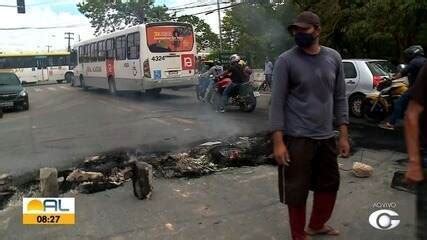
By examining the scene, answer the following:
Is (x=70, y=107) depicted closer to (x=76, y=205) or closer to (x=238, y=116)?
(x=238, y=116)

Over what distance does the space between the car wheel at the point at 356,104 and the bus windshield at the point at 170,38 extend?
8420 millimetres

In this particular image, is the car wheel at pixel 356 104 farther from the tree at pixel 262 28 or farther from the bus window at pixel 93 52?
the bus window at pixel 93 52

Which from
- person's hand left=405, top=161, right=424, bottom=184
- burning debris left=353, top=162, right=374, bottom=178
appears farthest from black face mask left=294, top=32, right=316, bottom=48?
burning debris left=353, top=162, right=374, bottom=178

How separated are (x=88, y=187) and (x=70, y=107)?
12.7 metres

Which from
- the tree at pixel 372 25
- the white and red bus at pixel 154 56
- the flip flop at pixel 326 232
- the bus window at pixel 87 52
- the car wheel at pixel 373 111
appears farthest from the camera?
the bus window at pixel 87 52

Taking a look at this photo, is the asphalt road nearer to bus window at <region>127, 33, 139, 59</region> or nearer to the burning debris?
bus window at <region>127, 33, 139, 59</region>

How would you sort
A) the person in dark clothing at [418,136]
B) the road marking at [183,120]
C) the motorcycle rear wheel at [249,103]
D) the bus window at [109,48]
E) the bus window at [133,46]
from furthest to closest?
1. the bus window at [109,48]
2. the bus window at [133,46]
3. the motorcycle rear wheel at [249,103]
4. the road marking at [183,120]
5. the person in dark clothing at [418,136]

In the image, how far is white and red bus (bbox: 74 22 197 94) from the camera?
18.0 metres

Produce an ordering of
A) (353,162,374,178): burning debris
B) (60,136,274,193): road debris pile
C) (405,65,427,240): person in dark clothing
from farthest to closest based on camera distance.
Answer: (60,136,274,193): road debris pile
(353,162,374,178): burning debris
(405,65,427,240): person in dark clothing

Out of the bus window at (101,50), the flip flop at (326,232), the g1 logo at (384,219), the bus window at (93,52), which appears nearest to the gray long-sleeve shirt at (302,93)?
the flip flop at (326,232)

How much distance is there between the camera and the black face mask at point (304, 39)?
3600mm

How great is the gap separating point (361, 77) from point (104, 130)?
6343 mm

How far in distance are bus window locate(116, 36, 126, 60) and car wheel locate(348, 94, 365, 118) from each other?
10.5 m

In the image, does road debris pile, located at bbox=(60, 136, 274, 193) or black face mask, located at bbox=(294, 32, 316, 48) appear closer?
black face mask, located at bbox=(294, 32, 316, 48)
